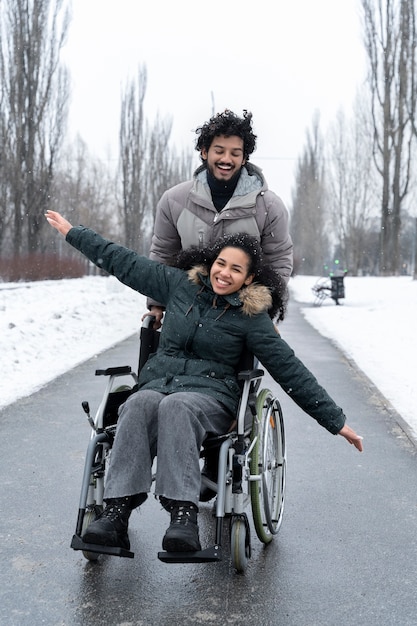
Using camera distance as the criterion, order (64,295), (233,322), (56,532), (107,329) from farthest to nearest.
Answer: (64,295), (107,329), (56,532), (233,322)

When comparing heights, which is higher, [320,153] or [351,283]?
[320,153]

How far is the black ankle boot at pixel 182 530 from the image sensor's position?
2639mm

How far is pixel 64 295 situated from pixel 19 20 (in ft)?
32.8

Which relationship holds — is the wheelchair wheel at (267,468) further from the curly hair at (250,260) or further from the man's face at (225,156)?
the man's face at (225,156)

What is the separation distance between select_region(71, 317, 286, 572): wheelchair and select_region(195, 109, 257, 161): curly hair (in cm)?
103

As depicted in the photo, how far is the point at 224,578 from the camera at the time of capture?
2998mm

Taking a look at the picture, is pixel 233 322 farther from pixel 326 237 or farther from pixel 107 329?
pixel 326 237

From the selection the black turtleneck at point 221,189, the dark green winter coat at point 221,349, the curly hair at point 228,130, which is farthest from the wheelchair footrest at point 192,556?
the curly hair at point 228,130

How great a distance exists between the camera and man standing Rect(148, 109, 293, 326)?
364 centimetres

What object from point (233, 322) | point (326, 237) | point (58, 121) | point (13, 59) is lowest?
point (326, 237)

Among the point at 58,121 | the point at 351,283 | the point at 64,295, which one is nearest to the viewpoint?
the point at 64,295

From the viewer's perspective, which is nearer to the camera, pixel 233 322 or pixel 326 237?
pixel 233 322

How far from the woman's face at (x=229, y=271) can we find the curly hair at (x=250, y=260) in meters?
0.03

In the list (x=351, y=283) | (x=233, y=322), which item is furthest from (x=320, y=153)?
(x=233, y=322)
